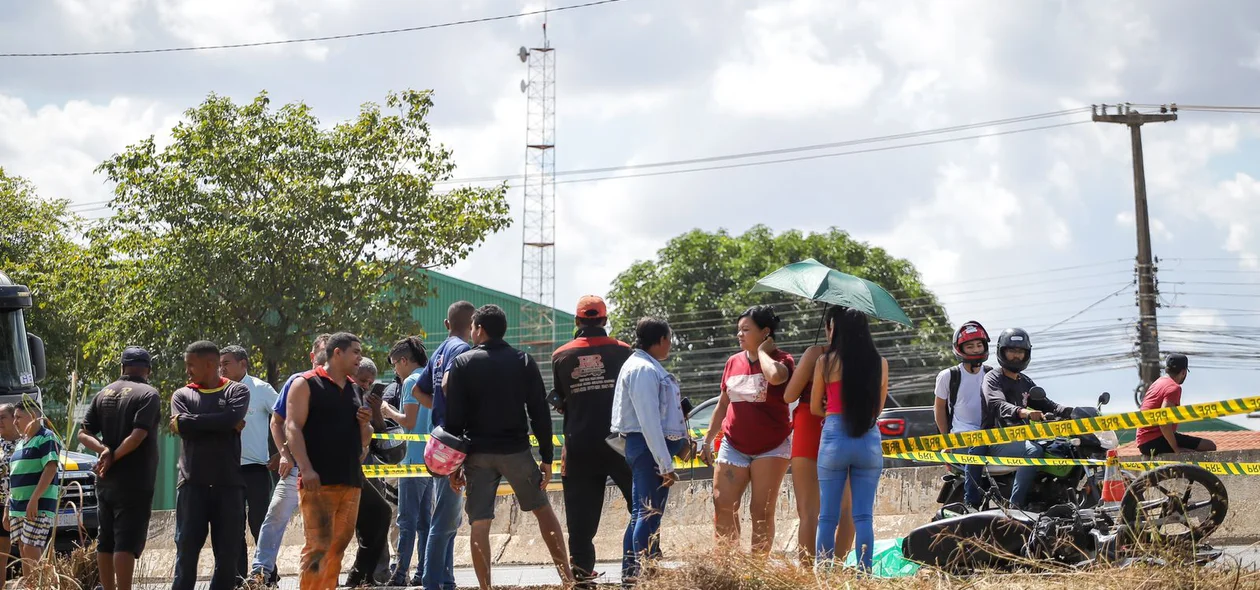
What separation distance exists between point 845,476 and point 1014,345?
96.9 inches

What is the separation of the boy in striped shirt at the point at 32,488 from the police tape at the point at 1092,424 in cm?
640

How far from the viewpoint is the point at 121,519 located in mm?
8617

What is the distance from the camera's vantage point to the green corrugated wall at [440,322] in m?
42.0

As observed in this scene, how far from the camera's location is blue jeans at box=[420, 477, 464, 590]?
8422mm

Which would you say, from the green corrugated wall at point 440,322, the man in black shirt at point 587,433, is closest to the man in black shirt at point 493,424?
the man in black shirt at point 587,433

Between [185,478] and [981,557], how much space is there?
4986 millimetres

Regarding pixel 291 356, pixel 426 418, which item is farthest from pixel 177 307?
pixel 426 418

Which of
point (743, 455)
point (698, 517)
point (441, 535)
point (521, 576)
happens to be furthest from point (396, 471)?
point (698, 517)

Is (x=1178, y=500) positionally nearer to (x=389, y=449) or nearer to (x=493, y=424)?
(x=493, y=424)

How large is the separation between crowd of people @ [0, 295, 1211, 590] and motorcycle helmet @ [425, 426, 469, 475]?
28mm

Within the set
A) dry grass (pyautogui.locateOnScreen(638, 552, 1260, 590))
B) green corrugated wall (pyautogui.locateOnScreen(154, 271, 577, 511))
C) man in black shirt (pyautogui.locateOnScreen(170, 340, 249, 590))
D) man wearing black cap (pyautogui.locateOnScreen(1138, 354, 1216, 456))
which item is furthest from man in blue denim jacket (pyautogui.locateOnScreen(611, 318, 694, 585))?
green corrugated wall (pyautogui.locateOnScreen(154, 271, 577, 511))

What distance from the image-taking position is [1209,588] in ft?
20.6

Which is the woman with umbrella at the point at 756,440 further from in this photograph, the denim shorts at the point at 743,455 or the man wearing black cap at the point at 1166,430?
the man wearing black cap at the point at 1166,430

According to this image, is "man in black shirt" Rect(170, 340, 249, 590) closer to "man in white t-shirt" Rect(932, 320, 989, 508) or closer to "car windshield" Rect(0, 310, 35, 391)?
"man in white t-shirt" Rect(932, 320, 989, 508)
